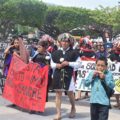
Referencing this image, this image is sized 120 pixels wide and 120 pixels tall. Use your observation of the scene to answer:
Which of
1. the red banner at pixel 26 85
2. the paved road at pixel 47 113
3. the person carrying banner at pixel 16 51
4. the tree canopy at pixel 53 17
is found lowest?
the paved road at pixel 47 113

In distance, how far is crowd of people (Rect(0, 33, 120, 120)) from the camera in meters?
6.85

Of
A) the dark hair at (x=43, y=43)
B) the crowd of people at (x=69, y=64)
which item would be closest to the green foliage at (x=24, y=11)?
the crowd of people at (x=69, y=64)

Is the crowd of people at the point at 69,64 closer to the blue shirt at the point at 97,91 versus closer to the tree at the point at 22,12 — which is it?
the blue shirt at the point at 97,91

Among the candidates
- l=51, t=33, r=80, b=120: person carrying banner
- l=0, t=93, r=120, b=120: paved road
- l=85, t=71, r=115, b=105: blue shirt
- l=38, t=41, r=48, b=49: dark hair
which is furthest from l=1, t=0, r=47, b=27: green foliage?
l=85, t=71, r=115, b=105: blue shirt

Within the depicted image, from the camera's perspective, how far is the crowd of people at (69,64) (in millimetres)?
6852

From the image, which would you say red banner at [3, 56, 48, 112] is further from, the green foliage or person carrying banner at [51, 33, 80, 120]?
the green foliage

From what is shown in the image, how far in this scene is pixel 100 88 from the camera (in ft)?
22.8

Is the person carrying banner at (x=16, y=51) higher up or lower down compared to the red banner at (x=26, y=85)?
higher up

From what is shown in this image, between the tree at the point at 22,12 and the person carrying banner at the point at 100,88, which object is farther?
the tree at the point at 22,12

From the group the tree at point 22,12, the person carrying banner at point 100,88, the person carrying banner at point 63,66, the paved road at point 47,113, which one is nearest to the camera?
the person carrying banner at point 100,88

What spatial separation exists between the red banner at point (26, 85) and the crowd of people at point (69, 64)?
0.18m

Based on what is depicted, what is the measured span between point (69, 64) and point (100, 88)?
204 cm

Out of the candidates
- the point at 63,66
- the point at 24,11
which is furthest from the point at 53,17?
the point at 63,66

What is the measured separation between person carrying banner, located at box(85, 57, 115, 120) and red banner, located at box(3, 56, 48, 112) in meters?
2.61
